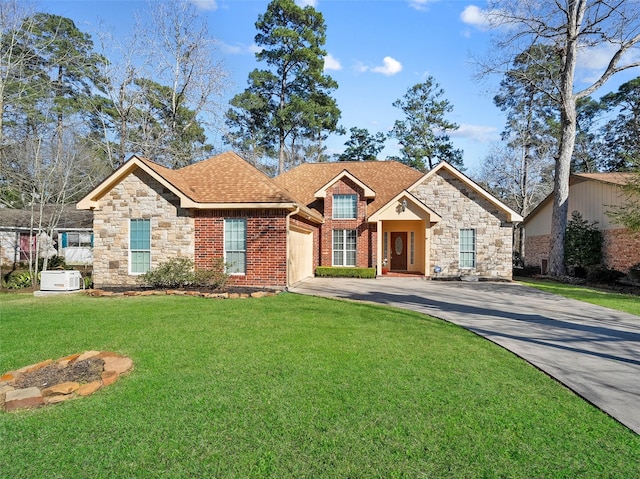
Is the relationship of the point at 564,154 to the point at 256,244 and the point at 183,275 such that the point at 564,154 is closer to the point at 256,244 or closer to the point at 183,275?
the point at 256,244

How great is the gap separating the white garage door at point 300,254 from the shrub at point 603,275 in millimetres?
12700

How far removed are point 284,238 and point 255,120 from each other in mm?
22970

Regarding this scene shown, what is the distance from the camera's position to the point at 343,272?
57.8ft

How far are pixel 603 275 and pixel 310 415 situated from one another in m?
17.7

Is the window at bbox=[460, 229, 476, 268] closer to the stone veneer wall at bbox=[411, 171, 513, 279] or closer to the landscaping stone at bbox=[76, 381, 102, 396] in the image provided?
the stone veneer wall at bbox=[411, 171, 513, 279]

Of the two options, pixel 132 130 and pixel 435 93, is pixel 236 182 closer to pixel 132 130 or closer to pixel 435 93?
pixel 132 130

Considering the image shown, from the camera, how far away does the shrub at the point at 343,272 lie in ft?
56.7

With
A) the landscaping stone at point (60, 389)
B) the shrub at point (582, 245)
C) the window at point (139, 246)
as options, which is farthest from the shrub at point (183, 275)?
the shrub at point (582, 245)

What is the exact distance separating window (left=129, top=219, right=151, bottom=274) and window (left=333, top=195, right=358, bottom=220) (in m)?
8.99

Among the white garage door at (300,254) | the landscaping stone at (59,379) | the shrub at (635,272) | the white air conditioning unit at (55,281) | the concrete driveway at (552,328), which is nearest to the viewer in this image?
the landscaping stone at (59,379)

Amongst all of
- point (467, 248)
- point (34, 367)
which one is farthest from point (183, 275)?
point (467, 248)

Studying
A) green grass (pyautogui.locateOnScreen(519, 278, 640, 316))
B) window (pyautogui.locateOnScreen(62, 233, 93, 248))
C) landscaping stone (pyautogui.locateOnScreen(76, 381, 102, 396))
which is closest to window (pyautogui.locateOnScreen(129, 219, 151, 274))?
landscaping stone (pyautogui.locateOnScreen(76, 381, 102, 396))

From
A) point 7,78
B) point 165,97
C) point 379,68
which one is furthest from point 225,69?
point 7,78

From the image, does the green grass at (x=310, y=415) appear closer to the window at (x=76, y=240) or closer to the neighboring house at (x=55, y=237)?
the neighboring house at (x=55, y=237)
